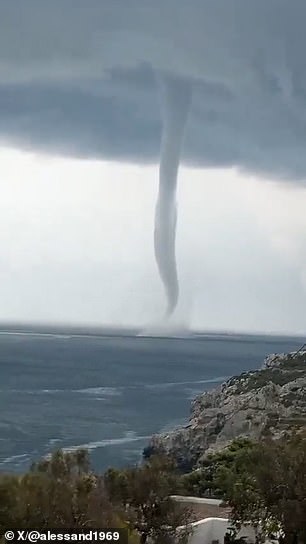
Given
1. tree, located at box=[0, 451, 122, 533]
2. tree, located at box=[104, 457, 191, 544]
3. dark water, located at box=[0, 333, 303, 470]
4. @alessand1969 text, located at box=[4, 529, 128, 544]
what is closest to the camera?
@alessand1969 text, located at box=[4, 529, 128, 544]

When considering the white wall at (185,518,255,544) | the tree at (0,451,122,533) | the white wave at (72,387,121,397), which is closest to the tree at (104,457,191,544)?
the white wall at (185,518,255,544)

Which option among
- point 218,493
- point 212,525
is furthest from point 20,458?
point 212,525

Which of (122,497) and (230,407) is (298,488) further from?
(230,407)

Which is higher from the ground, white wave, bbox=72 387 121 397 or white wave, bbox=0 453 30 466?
white wave, bbox=72 387 121 397

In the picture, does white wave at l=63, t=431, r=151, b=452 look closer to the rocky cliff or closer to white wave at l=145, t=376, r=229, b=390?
the rocky cliff

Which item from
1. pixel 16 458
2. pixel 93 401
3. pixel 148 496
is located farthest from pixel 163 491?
pixel 93 401

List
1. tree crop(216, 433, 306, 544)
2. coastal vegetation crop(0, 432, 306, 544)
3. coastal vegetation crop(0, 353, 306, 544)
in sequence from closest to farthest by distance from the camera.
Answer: coastal vegetation crop(0, 353, 306, 544) < coastal vegetation crop(0, 432, 306, 544) < tree crop(216, 433, 306, 544)

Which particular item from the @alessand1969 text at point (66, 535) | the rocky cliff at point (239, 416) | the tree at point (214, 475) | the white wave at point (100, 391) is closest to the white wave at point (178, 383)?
the white wave at point (100, 391)
